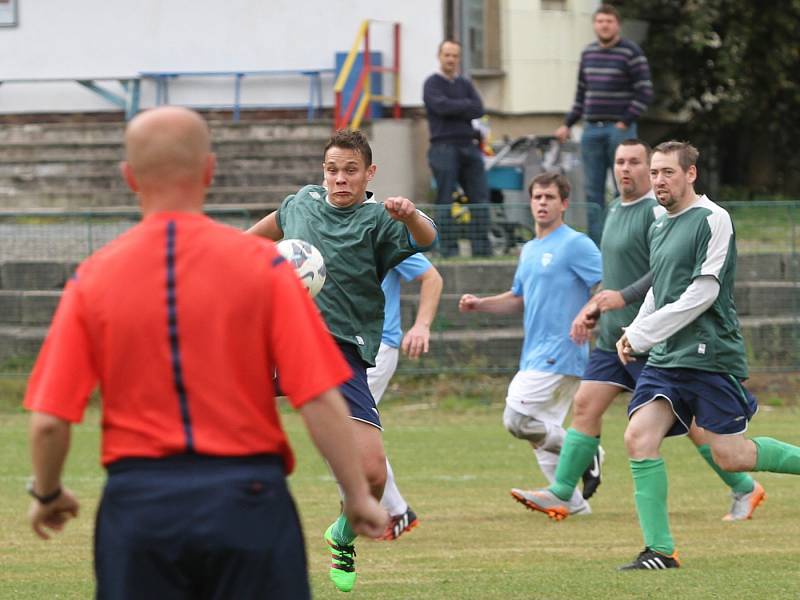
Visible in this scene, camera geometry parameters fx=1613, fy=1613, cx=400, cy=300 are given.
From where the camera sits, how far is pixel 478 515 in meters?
9.75

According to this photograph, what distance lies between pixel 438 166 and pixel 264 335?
13.5 meters

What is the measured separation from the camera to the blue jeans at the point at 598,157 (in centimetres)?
1609

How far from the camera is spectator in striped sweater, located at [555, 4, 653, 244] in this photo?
15984 millimetres

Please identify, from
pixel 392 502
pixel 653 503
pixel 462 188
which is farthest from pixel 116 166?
pixel 653 503

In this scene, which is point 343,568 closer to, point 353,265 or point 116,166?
point 353,265

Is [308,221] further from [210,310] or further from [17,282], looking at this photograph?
[17,282]

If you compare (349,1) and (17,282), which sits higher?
(349,1)

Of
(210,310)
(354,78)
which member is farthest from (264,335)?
(354,78)

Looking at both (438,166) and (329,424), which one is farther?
(438,166)

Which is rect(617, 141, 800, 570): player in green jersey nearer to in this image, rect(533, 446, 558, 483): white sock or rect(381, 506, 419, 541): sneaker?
rect(381, 506, 419, 541): sneaker

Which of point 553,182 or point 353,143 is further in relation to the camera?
point 553,182

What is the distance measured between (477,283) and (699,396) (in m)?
8.64

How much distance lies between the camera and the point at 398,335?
9562 mm

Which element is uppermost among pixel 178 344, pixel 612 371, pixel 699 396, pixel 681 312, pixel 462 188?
pixel 462 188
